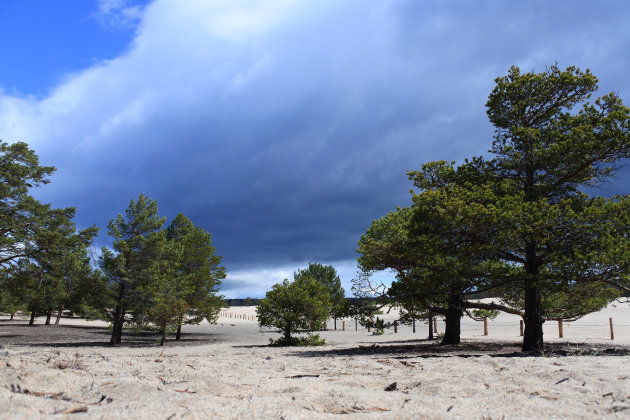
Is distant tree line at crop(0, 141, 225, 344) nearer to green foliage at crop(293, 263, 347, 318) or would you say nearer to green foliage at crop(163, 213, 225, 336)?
green foliage at crop(163, 213, 225, 336)

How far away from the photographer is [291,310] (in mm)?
20703

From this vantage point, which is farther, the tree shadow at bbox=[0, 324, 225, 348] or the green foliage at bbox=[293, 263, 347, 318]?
the green foliage at bbox=[293, 263, 347, 318]

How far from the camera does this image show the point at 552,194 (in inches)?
543

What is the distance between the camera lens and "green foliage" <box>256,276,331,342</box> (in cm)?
2047

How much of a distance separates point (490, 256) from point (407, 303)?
4076 millimetres

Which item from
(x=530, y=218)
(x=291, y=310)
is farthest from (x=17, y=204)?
(x=530, y=218)

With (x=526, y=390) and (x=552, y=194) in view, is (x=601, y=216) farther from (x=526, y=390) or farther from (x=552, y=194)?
(x=526, y=390)

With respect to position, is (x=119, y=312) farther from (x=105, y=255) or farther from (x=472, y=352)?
(x=472, y=352)

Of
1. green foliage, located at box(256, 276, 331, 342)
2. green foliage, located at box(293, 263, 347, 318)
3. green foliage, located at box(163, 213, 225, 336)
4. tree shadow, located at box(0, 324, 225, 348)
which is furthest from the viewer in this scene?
green foliage, located at box(293, 263, 347, 318)

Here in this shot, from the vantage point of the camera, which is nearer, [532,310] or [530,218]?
[530,218]

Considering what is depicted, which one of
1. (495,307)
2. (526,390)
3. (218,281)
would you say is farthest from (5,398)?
(218,281)

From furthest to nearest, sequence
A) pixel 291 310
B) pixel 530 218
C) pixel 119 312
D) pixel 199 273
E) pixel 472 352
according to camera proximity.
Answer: pixel 199 273
pixel 119 312
pixel 291 310
pixel 472 352
pixel 530 218

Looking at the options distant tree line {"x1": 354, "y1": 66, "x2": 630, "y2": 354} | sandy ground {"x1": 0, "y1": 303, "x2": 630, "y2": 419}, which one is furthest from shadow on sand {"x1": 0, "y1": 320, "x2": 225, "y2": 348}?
sandy ground {"x1": 0, "y1": 303, "x2": 630, "y2": 419}

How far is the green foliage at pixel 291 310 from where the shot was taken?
20.5m
